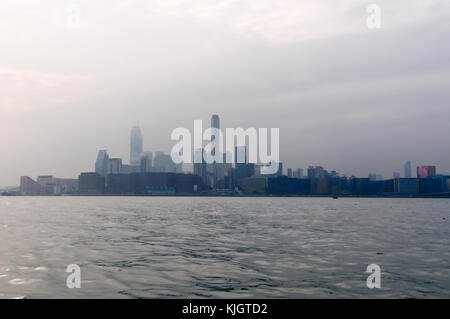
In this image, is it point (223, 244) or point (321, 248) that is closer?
point (321, 248)

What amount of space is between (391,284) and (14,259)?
23222 millimetres

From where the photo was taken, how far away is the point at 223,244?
3494 cm
